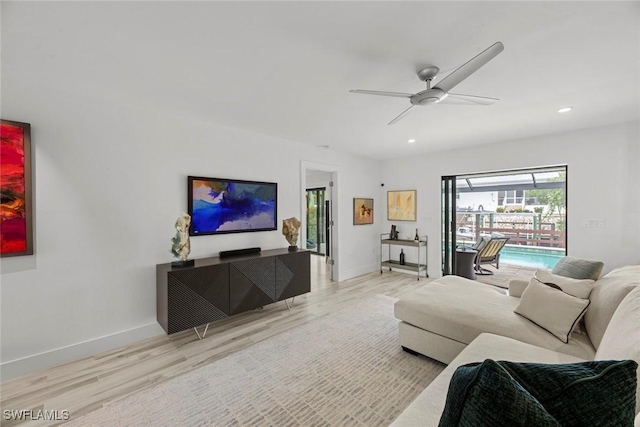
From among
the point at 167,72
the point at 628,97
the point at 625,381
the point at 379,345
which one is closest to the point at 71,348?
the point at 167,72

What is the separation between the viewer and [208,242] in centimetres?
327

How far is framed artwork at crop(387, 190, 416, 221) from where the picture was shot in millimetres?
5439

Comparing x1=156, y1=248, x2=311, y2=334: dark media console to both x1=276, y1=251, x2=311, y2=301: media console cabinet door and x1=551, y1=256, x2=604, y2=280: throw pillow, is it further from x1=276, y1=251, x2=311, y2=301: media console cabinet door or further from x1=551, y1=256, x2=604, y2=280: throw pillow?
x1=551, y1=256, x2=604, y2=280: throw pillow

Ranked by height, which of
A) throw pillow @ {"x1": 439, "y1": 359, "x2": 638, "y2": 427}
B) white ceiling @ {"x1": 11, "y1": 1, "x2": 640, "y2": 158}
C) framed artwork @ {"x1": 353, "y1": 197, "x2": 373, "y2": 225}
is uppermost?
white ceiling @ {"x1": 11, "y1": 1, "x2": 640, "y2": 158}

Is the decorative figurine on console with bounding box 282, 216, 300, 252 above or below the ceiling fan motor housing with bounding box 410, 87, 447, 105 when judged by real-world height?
below

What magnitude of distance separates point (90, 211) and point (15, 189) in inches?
19.8

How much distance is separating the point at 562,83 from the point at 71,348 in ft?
16.7

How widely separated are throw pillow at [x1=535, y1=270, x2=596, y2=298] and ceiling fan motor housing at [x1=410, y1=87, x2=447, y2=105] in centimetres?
179

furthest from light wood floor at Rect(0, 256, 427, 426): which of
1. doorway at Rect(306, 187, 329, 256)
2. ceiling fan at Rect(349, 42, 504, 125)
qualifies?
doorway at Rect(306, 187, 329, 256)

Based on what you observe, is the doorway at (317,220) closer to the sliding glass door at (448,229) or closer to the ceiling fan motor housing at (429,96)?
the sliding glass door at (448,229)

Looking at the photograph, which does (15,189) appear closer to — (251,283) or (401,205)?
(251,283)

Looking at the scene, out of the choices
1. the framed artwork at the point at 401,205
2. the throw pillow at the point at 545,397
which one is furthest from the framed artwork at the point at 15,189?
the framed artwork at the point at 401,205

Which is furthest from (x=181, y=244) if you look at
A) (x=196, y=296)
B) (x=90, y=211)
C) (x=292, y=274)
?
(x=292, y=274)

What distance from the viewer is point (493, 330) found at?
1.98 metres
